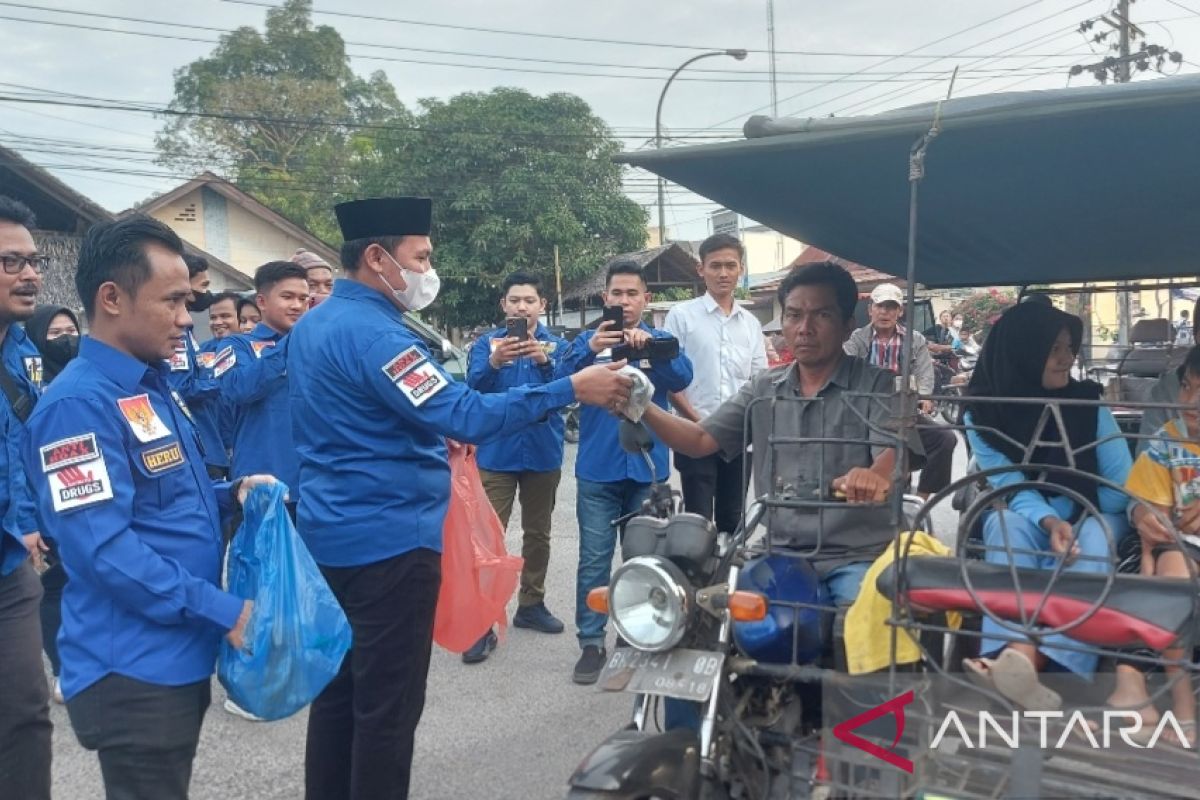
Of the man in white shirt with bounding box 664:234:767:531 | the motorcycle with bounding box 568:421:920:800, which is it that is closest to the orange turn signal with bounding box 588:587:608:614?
the motorcycle with bounding box 568:421:920:800

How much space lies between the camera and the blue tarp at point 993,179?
196 centimetres

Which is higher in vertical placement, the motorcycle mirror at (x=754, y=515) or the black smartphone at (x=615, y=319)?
the black smartphone at (x=615, y=319)

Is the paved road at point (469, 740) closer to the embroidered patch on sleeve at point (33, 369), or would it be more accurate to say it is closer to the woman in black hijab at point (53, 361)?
the woman in black hijab at point (53, 361)

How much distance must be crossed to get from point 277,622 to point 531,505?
2.90 metres

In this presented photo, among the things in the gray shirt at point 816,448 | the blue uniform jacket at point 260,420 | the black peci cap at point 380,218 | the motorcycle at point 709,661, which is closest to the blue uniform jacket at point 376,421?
the black peci cap at point 380,218

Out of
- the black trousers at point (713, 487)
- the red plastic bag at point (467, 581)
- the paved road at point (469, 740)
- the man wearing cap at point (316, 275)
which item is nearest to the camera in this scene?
the red plastic bag at point (467, 581)

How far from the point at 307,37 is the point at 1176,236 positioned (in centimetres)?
4332

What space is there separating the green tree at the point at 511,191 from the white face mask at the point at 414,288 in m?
18.1

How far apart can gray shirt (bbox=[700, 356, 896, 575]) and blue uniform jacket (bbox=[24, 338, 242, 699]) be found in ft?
4.71

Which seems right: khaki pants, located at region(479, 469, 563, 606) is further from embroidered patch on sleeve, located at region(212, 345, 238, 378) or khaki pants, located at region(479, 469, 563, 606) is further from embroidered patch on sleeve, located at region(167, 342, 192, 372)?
embroidered patch on sleeve, located at region(167, 342, 192, 372)

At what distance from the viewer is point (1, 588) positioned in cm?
261

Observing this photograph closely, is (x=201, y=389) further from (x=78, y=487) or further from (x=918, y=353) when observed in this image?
(x=918, y=353)

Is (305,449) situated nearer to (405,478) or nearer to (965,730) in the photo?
(405,478)

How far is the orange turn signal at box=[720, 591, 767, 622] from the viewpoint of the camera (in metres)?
2.15
